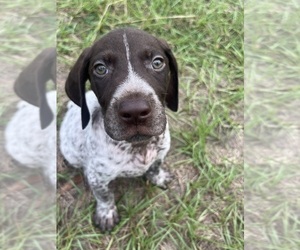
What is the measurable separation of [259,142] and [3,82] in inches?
69.3

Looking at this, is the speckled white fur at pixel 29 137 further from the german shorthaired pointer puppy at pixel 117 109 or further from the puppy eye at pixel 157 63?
the puppy eye at pixel 157 63

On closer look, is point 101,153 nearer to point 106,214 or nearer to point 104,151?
point 104,151

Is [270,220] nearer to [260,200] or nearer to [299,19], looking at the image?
[260,200]

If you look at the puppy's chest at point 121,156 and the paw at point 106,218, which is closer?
the puppy's chest at point 121,156

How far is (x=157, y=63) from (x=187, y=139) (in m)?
1.03

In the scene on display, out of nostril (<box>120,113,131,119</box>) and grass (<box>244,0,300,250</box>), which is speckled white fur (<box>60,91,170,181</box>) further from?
grass (<box>244,0,300,250</box>)

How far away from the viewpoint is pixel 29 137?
2.84 m

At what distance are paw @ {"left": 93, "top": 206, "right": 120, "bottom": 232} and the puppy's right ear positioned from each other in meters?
→ 0.76

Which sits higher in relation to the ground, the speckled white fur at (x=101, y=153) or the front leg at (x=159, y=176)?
the speckled white fur at (x=101, y=153)

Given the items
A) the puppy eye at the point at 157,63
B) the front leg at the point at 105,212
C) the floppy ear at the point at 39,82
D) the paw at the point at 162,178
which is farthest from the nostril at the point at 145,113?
the paw at the point at 162,178

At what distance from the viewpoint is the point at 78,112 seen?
3.38 meters

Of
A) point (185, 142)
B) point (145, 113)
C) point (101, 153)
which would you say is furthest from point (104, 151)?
point (185, 142)

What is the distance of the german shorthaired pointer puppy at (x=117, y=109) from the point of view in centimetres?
274

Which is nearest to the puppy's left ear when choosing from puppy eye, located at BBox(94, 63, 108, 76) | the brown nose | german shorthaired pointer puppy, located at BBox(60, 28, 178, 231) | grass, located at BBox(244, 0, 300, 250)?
german shorthaired pointer puppy, located at BBox(60, 28, 178, 231)
